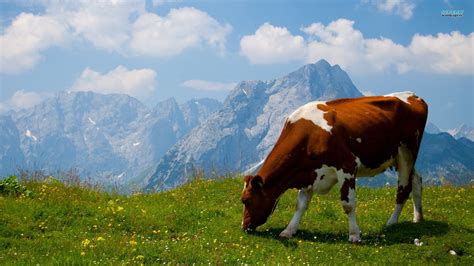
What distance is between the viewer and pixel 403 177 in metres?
14.6

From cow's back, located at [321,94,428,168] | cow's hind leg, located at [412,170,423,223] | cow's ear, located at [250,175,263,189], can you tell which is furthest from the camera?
cow's hind leg, located at [412,170,423,223]

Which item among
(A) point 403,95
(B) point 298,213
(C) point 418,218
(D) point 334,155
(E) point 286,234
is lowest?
(C) point 418,218

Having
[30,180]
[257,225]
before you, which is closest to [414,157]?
[257,225]

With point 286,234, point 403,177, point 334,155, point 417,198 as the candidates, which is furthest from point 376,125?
point 286,234

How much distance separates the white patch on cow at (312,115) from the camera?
43.7 feet

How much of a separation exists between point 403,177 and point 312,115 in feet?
11.4

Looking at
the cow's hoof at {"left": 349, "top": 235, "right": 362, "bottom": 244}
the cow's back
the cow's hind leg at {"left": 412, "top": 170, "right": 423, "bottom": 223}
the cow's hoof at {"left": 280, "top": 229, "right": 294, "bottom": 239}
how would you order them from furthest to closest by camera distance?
the cow's hind leg at {"left": 412, "top": 170, "right": 423, "bottom": 223} < the cow's back < the cow's hoof at {"left": 280, "top": 229, "right": 294, "bottom": 239} < the cow's hoof at {"left": 349, "top": 235, "right": 362, "bottom": 244}

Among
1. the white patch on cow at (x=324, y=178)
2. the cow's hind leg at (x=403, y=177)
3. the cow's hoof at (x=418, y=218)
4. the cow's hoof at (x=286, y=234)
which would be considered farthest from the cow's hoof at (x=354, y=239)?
the cow's hoof at (x=418, y=218)

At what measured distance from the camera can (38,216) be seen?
14.4 meters

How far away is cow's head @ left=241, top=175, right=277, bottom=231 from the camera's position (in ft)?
44.8

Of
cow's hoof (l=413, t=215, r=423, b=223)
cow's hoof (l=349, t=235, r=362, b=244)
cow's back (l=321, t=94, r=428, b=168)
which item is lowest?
cow's hoof (l=413, t=215, r=423, b=223)

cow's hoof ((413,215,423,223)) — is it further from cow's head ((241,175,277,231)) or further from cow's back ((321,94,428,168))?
cow's head ((241,175,277,231))

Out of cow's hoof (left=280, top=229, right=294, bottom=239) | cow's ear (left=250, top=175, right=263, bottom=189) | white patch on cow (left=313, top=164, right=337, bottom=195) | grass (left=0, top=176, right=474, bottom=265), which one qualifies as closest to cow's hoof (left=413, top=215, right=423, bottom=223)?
grass (left=0, top=176, right=474, bottom=265)

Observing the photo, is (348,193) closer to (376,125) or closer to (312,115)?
(376,125)
